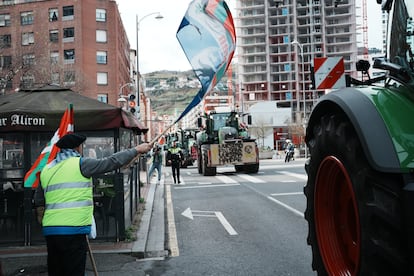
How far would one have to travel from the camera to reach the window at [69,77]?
Result: 4474 centimetres

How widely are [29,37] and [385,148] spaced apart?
2508 inches

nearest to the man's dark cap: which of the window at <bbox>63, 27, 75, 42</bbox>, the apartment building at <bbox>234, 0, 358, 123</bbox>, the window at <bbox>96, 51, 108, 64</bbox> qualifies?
the window at <bbox>63, 27, 75, 42</bbox>

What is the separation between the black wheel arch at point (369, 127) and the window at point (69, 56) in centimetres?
6131

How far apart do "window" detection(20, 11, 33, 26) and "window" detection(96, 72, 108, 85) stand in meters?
11.0

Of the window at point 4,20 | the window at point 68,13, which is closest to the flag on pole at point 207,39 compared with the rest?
the window at point 68,13

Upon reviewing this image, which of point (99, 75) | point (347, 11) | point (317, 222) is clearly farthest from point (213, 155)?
point (347, 11)

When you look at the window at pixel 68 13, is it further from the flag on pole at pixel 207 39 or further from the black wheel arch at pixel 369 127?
the black wheel arch at pixel 369 127

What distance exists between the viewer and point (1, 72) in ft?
113

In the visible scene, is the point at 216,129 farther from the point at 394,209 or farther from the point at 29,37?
the point at 29,37

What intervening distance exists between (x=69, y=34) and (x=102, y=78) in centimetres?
696

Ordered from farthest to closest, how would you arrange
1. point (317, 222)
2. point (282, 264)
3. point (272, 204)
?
point (272, 204) → point (282, 264) → point (317, 222)

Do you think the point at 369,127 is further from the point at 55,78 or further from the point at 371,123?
the point at 55,78

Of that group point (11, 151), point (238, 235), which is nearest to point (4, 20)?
point (11, 151)

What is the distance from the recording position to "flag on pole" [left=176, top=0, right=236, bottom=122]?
16.3 ft
